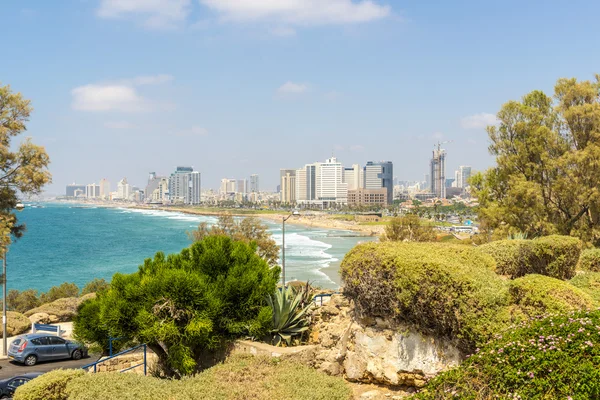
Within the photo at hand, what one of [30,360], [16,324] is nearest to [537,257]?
[30,360]

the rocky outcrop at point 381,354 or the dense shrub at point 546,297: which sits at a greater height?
the dense shrub at point 546,297

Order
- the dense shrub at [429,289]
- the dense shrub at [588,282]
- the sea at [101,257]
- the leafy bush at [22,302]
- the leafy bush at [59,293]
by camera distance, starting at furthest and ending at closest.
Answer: the sea at [101,257] < the leafy bush at [59,293] < the leafy bush at [22,302] < the dense shrub at [588,282] < the dense shrub at [429,289]

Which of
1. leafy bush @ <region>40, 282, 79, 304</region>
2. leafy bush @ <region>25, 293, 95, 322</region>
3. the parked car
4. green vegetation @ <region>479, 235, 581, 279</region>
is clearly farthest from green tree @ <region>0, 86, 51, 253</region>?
leafy bush @ <region>40, 282, 79, 304</region>

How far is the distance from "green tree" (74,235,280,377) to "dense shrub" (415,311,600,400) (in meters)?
5.08

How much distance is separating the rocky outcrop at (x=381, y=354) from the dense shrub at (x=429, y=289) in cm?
25

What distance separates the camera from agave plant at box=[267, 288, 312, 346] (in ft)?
35.6

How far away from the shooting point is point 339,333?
9.99m

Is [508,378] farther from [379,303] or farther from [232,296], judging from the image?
[232,296]

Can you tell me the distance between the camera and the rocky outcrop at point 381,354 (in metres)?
8.33

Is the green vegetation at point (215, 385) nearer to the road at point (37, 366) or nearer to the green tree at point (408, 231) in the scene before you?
the road at point (37, 366)

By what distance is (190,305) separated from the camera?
970 centimetres

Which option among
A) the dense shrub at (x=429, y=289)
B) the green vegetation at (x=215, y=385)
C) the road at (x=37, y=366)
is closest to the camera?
the green vegetation at (x=215, y=385)

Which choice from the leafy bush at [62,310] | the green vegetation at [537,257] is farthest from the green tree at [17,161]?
the green vegetation at [537,257]

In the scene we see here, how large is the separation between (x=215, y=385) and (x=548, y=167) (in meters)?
22.1
